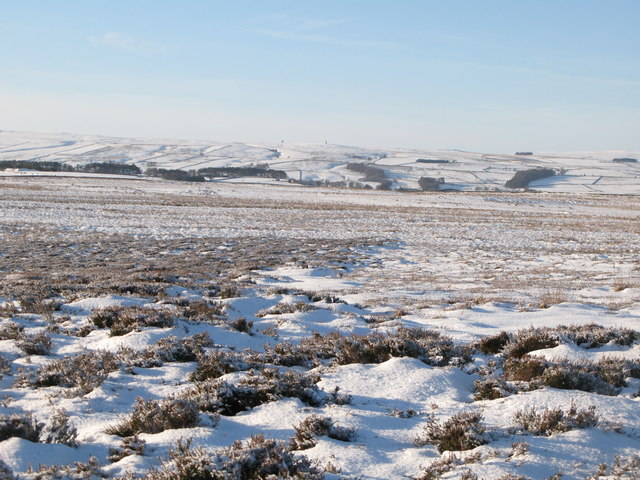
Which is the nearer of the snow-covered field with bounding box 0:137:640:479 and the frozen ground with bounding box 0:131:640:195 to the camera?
the snow-covered field with bounding box 0:137:640:479

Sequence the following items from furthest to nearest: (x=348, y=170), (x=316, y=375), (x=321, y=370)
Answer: (x=348, y=170) → (x=321, y=370) → (x=316, y=375)

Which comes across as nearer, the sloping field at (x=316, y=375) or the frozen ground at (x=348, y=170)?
the sloping field at (x=316, y=375)

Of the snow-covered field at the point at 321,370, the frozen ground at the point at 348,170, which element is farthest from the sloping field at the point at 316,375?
the frozen ground at the point at 348,170

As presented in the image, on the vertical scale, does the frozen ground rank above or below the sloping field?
above

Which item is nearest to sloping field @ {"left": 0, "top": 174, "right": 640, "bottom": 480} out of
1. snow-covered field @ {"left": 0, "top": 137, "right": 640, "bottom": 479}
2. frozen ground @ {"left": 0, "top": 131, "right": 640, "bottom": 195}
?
snow-covered field @ {"left": 0, "top": 137, "right": 640, "bottom": 479}

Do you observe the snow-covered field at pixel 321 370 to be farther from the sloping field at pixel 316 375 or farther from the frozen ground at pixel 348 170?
the frozen ground at pixel 348 170

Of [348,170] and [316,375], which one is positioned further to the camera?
[348,170]

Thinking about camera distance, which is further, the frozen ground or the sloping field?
the frozen ground

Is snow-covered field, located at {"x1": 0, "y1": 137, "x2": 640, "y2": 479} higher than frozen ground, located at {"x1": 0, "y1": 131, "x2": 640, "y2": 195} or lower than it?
lower

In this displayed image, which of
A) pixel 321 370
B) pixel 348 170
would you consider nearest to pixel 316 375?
pixel 321 370

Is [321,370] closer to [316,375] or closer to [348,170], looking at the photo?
[316,375]

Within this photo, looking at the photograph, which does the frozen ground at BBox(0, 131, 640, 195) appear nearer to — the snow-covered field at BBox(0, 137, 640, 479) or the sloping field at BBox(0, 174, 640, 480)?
the snow-covered field at BBox(0, 137, 640, 479)

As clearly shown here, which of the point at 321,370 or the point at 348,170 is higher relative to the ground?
the point at 348,170

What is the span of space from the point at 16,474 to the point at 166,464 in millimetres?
1084
